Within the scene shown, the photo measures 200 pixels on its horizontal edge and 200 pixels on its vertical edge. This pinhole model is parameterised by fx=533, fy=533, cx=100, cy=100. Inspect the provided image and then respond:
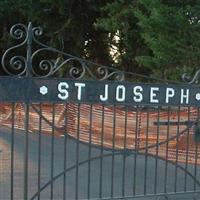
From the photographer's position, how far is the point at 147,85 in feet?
18.5

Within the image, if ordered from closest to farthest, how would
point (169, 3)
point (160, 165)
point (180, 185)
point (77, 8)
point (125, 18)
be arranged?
point (180, 185), point (160, 165), point (169, 3), point (125, 18), point (77, 8)

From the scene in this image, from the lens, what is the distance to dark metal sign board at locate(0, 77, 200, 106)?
5051mm

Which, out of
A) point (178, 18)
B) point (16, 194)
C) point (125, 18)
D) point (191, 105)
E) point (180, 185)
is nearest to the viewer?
point (191, 105)

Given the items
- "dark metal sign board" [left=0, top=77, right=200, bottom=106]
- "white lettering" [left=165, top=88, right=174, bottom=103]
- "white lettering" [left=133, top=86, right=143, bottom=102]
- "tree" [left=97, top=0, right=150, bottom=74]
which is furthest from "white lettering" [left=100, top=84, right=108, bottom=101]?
"tree" [left=97, top=0, right=150, bottom=74]

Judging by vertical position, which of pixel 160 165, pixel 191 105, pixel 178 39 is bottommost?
pixel 160 165

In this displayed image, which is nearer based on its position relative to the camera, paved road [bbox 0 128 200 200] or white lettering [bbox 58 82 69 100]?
white lettering [bbox 58 82 69 100]

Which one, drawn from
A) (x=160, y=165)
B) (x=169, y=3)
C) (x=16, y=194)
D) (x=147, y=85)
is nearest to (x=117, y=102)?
(x=147, y=85)

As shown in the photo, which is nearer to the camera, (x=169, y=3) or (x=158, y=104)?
(x=158, y=104)

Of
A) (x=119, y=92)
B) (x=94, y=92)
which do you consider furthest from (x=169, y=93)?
(x=94, y=92)

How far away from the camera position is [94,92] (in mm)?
5391

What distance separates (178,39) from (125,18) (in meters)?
4.93

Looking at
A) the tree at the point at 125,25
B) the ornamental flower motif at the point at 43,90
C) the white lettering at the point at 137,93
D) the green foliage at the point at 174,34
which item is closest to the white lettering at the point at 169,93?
the white lettering at the point at 137,93

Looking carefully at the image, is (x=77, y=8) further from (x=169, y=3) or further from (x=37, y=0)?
(x=169, y=3)

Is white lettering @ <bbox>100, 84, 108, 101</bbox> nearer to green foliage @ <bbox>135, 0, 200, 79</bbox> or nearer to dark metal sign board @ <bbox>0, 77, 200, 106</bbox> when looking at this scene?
dark metal sign board @ <bbox>0, 77, 200, 106</bbox>
